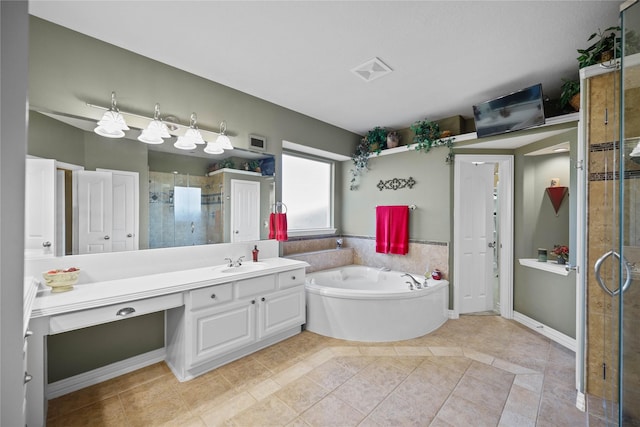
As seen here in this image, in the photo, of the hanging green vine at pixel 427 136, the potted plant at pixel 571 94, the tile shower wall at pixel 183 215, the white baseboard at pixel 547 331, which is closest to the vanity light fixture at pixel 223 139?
the tile shower wall at pixel 183 215

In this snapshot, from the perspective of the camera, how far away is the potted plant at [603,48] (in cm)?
172

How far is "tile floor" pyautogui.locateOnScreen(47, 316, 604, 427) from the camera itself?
5.45 feet

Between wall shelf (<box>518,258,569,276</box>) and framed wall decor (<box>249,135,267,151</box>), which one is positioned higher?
framed wall decor (<box>249,135,267,151</box>)

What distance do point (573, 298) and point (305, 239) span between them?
3005 millimetres

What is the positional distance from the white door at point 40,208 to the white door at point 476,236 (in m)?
3.96

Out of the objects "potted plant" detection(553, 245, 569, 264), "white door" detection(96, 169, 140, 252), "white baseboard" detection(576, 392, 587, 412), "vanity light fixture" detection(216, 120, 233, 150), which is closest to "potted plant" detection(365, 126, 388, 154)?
"vanity light fixture" detection(216, 120, 233, 150)

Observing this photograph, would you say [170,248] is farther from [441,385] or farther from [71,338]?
[441,385]

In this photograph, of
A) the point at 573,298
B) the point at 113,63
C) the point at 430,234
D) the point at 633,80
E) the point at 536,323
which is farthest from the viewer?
the point at 430,234

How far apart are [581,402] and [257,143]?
3.43 metres

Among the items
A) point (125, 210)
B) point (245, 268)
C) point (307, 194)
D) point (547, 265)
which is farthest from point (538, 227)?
point (125, 210)

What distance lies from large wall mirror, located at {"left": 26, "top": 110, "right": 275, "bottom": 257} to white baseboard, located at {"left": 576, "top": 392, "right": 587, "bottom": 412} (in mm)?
2950

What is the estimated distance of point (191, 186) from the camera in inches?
97.4

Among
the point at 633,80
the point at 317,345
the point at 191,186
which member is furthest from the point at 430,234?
the point at 191,186

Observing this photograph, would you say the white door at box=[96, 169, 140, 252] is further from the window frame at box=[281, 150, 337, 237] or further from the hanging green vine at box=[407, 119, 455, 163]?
the hanging green vine at box=[407, 119, 455, 163]
